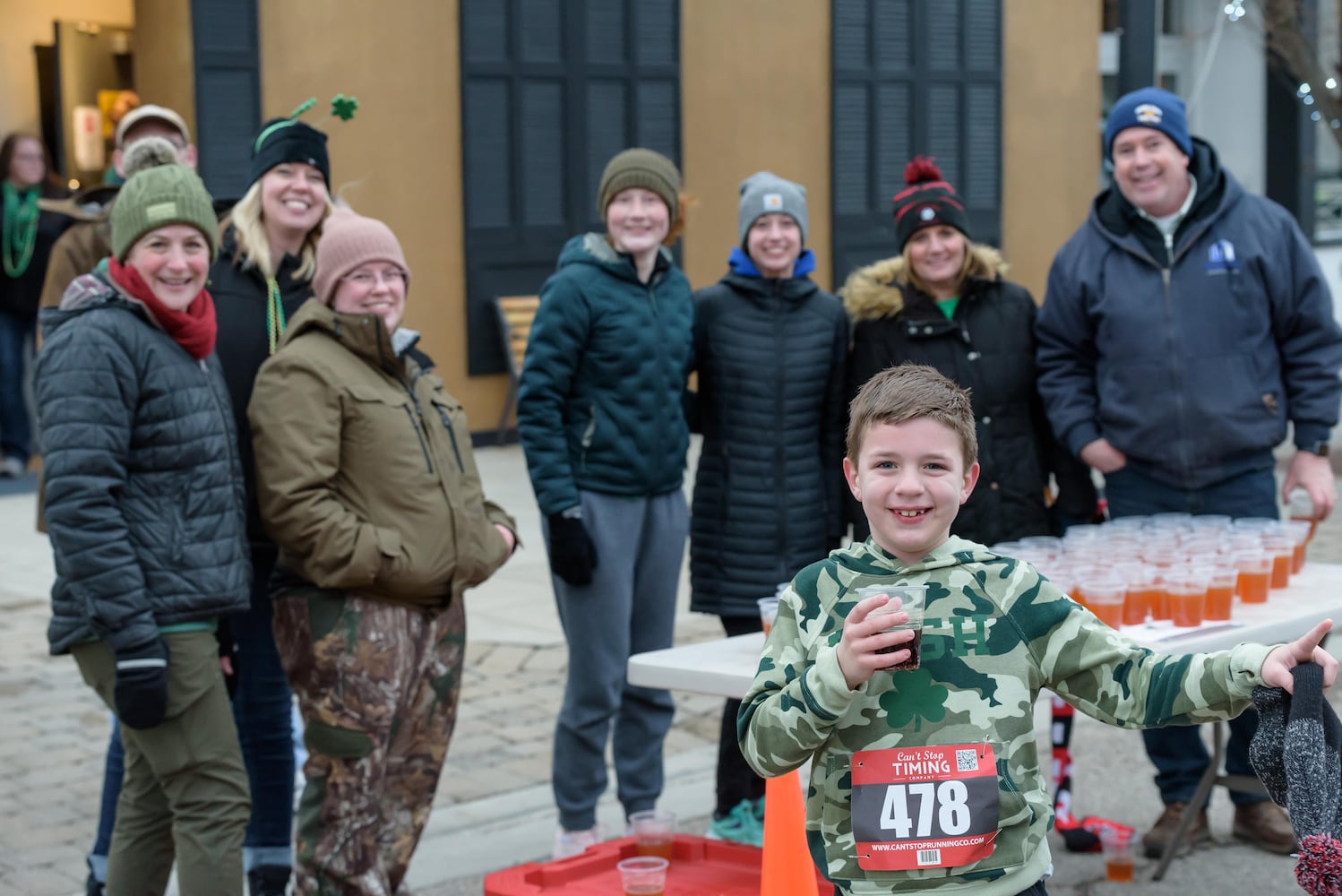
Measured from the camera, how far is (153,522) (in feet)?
12.3

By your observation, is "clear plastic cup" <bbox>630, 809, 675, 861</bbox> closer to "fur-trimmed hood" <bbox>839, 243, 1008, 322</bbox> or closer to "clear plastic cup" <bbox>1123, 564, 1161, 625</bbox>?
"clear plastic cup" <bbox>1123, 564, 1161, 625</bbox>

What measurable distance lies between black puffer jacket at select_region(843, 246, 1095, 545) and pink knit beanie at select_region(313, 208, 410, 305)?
5.19 feet

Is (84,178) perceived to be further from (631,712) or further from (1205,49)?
(1205,49)

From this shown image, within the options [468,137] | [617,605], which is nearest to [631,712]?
[617,605]

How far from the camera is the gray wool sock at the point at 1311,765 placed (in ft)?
8.05

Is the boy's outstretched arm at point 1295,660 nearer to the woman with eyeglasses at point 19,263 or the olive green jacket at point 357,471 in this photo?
the olive green jacket at point 357,471

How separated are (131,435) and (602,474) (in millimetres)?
1507

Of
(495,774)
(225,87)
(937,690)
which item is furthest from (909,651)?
(225,87)

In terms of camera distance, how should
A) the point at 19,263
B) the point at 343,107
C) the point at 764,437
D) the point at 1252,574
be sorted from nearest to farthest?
the point at 1252,574 → the point at 764,437 → the point at 343,107 → the point at 19,263

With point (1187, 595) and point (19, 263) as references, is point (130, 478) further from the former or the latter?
point (19, 263)

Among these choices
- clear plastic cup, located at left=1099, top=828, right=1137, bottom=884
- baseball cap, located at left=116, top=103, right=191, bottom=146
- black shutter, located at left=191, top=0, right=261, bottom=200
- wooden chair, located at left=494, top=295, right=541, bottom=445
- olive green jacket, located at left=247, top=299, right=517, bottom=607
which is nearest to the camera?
olive green jacket, located at left=247, top=299, right=517, bottom=607

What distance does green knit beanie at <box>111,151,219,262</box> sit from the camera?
3.87 metres

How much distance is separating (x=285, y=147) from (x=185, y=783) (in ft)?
5.78

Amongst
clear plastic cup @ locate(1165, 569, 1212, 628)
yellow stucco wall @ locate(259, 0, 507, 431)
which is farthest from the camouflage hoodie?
yellow stucco wall @ locate(259, 0, 507, 431)
